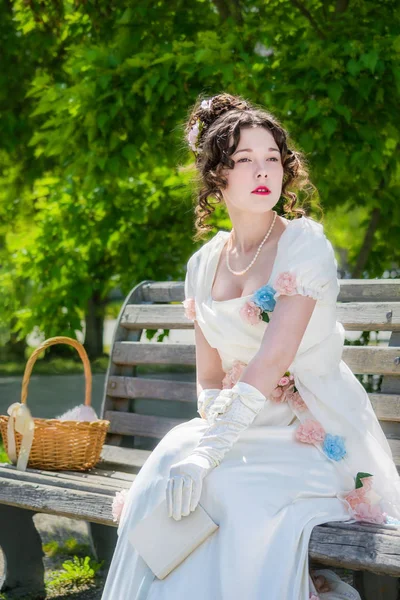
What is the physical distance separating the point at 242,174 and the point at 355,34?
8.82 ft

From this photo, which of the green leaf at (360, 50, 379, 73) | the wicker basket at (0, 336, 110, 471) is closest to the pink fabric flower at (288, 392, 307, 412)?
the wicker basket at (0, 336, 110, 471)

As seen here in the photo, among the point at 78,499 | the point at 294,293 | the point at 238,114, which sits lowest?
the point at 78,499

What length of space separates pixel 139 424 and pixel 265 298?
1.45m

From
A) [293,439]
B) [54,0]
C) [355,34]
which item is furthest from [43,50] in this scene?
[293,439]

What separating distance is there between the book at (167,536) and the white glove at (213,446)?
0.03m

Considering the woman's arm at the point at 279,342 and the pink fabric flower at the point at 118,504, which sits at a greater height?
the woman's arm at the point at 279,342

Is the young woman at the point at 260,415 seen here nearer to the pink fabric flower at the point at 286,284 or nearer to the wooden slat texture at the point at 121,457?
the pink fabric flower at the point at 286,284

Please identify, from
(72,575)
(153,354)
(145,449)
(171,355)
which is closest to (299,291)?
(171,355)

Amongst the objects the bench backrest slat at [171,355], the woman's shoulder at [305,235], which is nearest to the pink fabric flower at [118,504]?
the woman's shoulder at [305,235]

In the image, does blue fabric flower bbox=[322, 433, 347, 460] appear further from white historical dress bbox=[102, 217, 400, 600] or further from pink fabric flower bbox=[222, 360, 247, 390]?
pink fabric flower bbox=[222, 360, 247, 390]

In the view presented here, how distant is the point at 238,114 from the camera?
9.53 ft

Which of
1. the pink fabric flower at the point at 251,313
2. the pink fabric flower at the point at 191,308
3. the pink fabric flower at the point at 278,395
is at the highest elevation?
the pink fabric flower at the point at 251,313

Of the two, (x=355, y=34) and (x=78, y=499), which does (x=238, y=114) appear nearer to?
(x=78, y=499)

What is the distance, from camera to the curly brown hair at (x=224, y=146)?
288 centimetres
